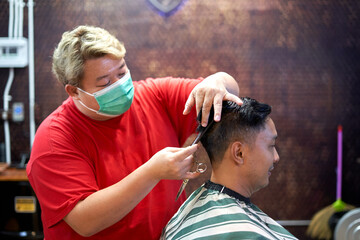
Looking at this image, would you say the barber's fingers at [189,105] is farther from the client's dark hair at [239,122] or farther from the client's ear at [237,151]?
the client's ear at [237,151]

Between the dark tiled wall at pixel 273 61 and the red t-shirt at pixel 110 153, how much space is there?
1801 mm

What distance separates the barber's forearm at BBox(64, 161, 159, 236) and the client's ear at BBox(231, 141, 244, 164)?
0.33 metres

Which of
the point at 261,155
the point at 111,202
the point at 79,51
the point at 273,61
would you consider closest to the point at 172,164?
the point at 111,202

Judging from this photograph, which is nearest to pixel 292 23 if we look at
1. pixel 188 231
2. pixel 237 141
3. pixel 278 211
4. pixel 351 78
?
pixel 351 78

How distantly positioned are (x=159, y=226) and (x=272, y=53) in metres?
2.39

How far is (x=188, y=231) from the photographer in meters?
1.38

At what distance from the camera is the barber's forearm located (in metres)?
1.21

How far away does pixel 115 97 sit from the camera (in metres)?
1.50

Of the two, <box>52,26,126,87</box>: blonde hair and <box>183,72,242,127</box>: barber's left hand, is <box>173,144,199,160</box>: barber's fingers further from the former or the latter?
<box>52,26,126,87</box>: blonde hair

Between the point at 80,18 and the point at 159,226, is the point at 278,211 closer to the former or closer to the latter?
the point at 159,226

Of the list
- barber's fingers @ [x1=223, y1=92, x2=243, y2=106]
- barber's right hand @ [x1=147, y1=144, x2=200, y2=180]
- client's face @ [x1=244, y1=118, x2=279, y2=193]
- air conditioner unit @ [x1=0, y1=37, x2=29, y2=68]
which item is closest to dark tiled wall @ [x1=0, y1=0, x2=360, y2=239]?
air conditioner unit @ [x1=0, y1=37, x2=29, y2=68]

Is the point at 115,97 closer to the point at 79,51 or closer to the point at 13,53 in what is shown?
the point at 79,51

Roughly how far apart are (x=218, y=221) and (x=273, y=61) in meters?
2.45

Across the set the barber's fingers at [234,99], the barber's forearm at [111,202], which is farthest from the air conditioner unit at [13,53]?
the barber's fingers at [234,99]
